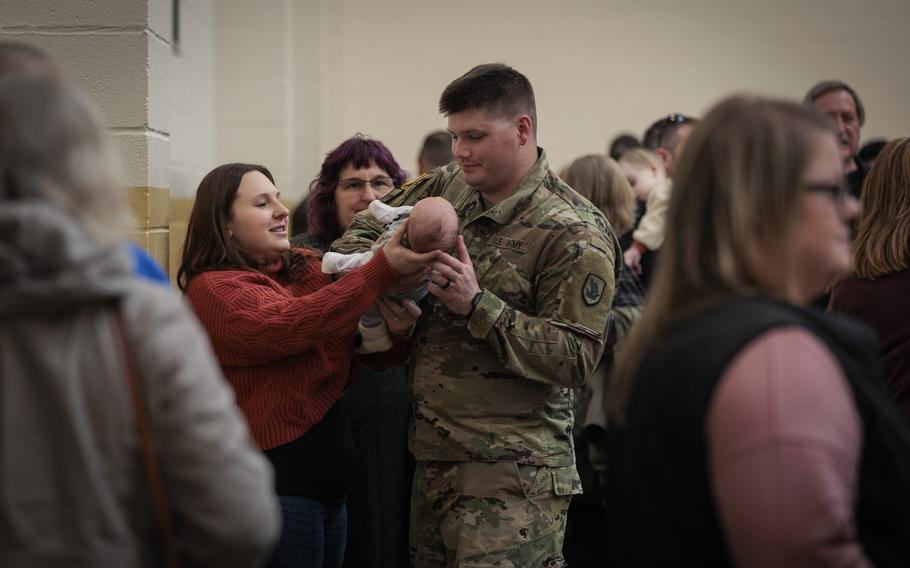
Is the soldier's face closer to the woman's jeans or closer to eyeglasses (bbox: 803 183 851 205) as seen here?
the woman's jeans

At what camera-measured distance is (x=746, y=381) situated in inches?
44.7

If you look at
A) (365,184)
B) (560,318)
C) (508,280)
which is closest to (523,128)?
(508,280)

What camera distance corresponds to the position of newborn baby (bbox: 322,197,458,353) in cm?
209

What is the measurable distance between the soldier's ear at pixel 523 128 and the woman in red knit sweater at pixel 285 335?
467 millimetres

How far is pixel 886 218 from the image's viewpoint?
2297 mm

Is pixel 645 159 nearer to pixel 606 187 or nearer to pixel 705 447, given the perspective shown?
pixel 606 187

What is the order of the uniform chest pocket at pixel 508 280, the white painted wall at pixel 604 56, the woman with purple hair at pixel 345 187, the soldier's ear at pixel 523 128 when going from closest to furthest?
the uniform chest pocket at pixel 508 280 < the soldier's ear at pixel 523 128 < the woman with purple hair at pixel 345 187 < the white painted wall at pixel 604 56

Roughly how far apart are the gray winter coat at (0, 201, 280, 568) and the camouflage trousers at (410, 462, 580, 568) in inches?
42.1

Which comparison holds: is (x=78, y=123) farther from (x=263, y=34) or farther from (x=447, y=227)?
(x=263, y=34)

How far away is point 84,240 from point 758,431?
843mm

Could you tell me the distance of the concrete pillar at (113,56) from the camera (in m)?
2.68

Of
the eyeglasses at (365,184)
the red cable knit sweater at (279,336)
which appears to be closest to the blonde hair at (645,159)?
the eyeglasses at (365,184)

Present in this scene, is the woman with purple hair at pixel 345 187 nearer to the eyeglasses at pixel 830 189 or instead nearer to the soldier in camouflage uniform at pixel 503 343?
the soldier in camouflage uniform at pixel 503 343

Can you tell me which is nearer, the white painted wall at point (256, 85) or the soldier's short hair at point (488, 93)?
the soldier's short hair at point (488, 93)
